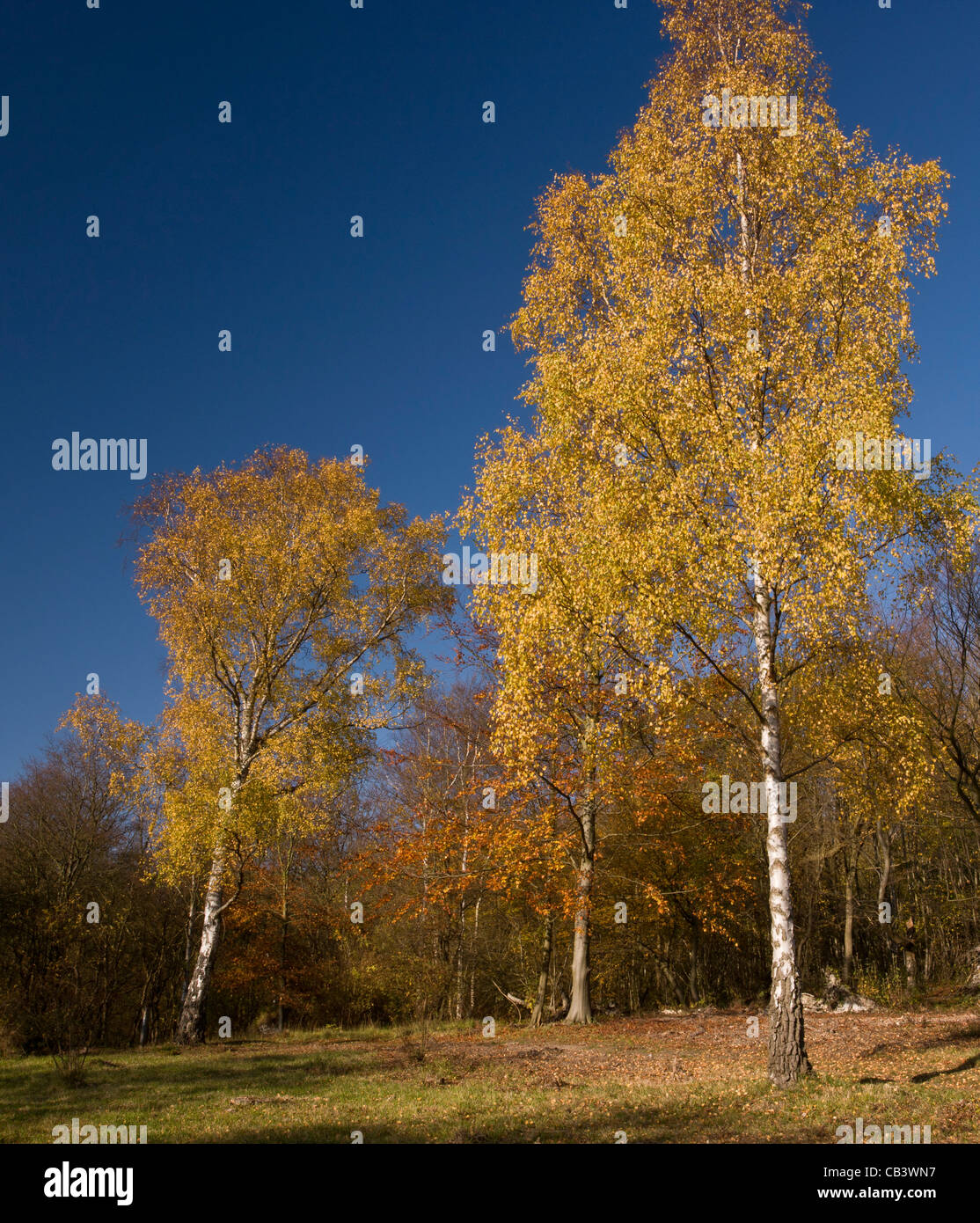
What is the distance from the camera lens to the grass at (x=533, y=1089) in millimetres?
7723

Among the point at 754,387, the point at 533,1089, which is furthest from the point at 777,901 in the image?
the point at 754,387

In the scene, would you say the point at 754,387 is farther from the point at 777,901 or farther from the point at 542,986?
the point at 542,986

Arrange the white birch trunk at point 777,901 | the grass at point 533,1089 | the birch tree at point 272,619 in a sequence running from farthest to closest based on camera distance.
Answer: the birch tree at point 272,619, the white birch trunk at point 777,901, the grass at point 533,1089

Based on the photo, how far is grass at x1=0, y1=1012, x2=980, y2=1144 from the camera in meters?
7.72

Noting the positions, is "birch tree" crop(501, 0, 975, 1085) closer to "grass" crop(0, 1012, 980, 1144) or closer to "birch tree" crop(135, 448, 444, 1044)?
"grass" crop(0, 1012, 980, 1144)

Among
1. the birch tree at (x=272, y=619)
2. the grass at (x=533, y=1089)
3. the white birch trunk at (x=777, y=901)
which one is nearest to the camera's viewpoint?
the grass at (x=533, y=1089)

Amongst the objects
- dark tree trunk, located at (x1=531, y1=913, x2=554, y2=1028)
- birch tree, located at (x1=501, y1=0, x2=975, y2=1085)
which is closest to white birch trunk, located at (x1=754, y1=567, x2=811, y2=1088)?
birch tree, located at (x1=501, y1=0, x2=975, y2=1085)

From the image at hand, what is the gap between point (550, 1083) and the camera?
10.1 meters

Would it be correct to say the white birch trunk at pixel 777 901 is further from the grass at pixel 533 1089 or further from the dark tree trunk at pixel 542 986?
the dark tree trunk at pixel 542 986

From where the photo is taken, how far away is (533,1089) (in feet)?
32.2

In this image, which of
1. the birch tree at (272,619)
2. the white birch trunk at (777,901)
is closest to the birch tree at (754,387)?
the white birch trunk at (777,901)

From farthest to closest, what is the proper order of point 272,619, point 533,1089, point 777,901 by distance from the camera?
point 272,619 → point 777,901 → point 533,1089

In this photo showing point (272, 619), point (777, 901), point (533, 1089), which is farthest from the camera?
point (272, 619)
